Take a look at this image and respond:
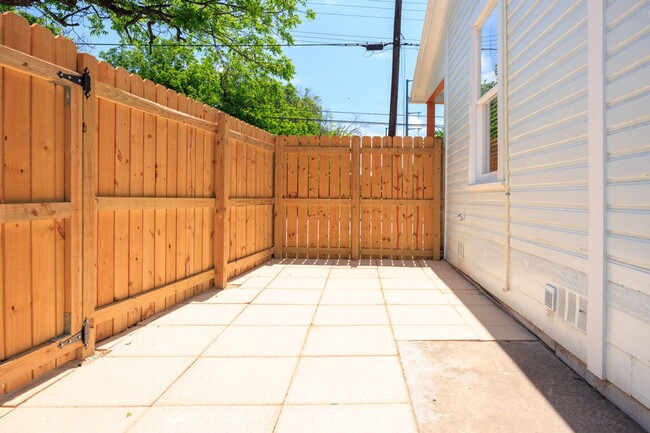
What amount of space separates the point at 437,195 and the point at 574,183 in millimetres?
4207

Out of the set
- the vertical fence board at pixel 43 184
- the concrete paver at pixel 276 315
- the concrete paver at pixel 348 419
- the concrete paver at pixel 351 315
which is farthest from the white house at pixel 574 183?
the vertical fence board at pixel 43 184

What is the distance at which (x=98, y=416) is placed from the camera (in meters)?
Result: 1.87

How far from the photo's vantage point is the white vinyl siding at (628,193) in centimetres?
173

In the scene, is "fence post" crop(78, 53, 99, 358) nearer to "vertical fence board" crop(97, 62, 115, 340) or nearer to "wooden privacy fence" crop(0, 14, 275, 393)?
"wooden privacy fence" crop(0, 14, 275, 393)

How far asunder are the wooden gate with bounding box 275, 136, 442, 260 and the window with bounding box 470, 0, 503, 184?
189cm

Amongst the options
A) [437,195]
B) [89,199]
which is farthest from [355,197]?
[89,199]

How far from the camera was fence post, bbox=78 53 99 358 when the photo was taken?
2.47 meters

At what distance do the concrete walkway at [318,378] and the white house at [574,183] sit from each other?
26 centimetres

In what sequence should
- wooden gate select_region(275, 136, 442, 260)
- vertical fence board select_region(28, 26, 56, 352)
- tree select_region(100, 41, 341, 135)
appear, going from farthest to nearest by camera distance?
tree select_region(100, 41, 341, 135) < wooden gate select_region(275, 136, 442, 260) < vertical fence board select_region(28, 26, 56, 352)

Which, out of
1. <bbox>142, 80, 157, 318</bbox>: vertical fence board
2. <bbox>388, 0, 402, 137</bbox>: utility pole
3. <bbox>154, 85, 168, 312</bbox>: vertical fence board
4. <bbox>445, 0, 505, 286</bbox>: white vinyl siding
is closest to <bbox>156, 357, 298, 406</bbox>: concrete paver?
<bbox>142, 80, 157, 318</bbox>: vertical fence board

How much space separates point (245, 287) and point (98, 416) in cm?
270

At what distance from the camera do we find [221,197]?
4.36m

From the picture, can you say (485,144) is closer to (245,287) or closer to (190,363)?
(245,287)

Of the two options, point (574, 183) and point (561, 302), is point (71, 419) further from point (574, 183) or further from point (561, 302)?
point (574, 183)
